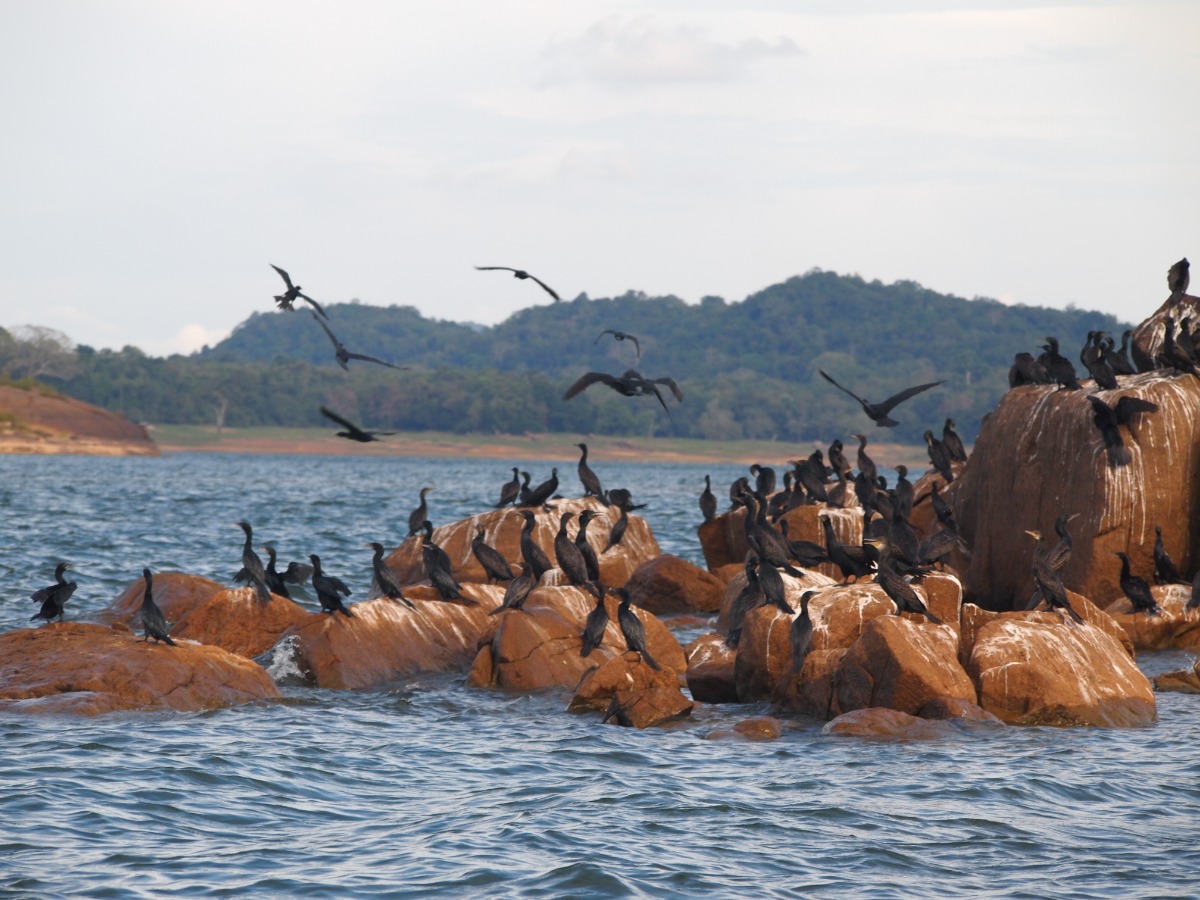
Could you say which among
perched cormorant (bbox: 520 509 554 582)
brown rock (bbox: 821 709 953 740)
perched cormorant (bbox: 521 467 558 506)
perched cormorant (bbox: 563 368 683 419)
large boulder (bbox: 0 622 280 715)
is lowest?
brown rock (bbox: 821 709 953 740)

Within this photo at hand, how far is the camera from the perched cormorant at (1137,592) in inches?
647

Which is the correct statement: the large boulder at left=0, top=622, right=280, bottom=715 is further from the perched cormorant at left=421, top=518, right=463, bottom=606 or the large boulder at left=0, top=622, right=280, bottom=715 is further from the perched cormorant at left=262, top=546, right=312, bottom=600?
the perched cormorant at left=262, top=546, right=312, bottom=600

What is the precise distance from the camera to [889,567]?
508 inches

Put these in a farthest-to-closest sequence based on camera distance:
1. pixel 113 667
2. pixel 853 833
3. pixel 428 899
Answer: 1. pixel 113 667
2. pixel 853 833
3. pixel 428 899

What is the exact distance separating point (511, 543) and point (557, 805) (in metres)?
10.6

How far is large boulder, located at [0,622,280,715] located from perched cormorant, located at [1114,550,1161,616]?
9145mm

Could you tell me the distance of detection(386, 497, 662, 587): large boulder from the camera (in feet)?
68.0

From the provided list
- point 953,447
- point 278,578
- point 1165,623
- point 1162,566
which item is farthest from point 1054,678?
point 953,447

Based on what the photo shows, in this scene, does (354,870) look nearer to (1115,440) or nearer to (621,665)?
(621,665)

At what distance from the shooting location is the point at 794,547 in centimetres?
1667

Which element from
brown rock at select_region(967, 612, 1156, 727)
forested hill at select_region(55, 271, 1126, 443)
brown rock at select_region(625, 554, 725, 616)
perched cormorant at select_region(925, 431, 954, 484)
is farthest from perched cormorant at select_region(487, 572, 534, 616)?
forested hill at select_region(55, 271, 1126, 443)

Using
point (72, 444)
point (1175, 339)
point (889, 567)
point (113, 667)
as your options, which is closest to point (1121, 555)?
point (1175, 339)

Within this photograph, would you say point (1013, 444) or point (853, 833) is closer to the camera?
point (853, 833)

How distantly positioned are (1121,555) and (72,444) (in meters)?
87.1
